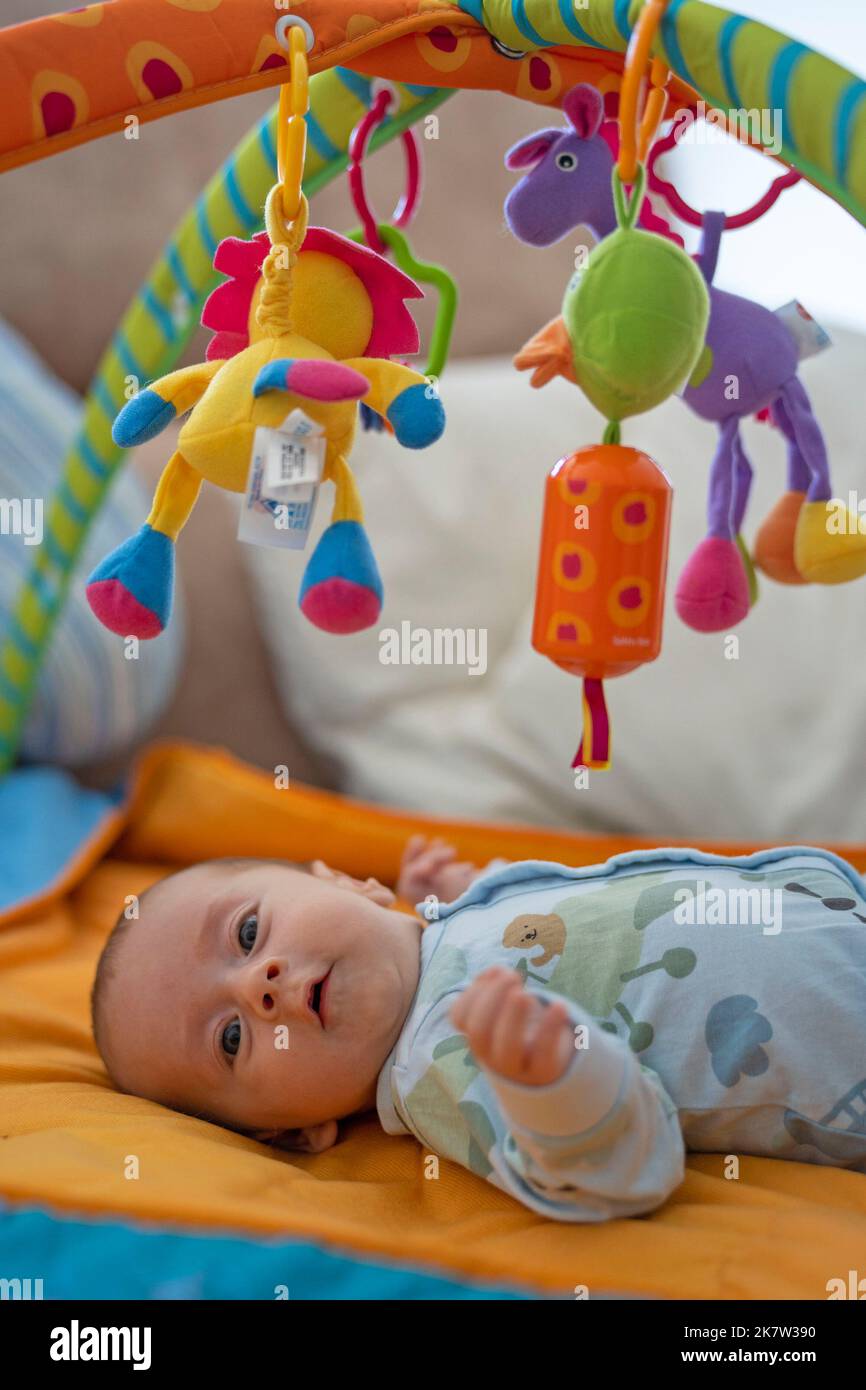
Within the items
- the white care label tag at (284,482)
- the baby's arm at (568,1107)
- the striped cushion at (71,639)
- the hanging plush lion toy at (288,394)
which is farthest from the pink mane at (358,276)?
the striped cushion at (71,639)

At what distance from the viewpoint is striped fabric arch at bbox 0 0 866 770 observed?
1.80 ft

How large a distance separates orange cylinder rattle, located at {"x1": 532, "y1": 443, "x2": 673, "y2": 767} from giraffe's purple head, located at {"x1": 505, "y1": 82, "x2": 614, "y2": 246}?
0.14 m

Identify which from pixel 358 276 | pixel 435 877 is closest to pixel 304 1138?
pixel 435 877

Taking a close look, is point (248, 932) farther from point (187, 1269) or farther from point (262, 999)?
point (187, 1269)

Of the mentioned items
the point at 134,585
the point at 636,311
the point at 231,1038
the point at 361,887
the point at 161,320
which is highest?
the point at 161,320

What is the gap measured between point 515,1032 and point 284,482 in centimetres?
27

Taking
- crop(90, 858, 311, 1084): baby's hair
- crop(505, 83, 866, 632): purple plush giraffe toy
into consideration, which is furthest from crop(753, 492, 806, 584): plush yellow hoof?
crop(90, 858, 311, 1084): baby's hair

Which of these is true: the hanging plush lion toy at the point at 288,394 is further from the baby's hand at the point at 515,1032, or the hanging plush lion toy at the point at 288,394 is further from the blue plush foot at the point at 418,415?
the baby's hand at the point at 515,1032

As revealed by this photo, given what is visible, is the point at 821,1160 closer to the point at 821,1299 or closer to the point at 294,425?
the point at 821,1299

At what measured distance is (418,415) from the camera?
57cm

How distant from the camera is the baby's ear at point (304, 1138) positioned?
815 mm

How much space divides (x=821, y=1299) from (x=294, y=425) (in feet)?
1.51

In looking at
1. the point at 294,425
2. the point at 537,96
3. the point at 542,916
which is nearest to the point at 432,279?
the point at 537,96

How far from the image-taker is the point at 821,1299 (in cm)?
58
